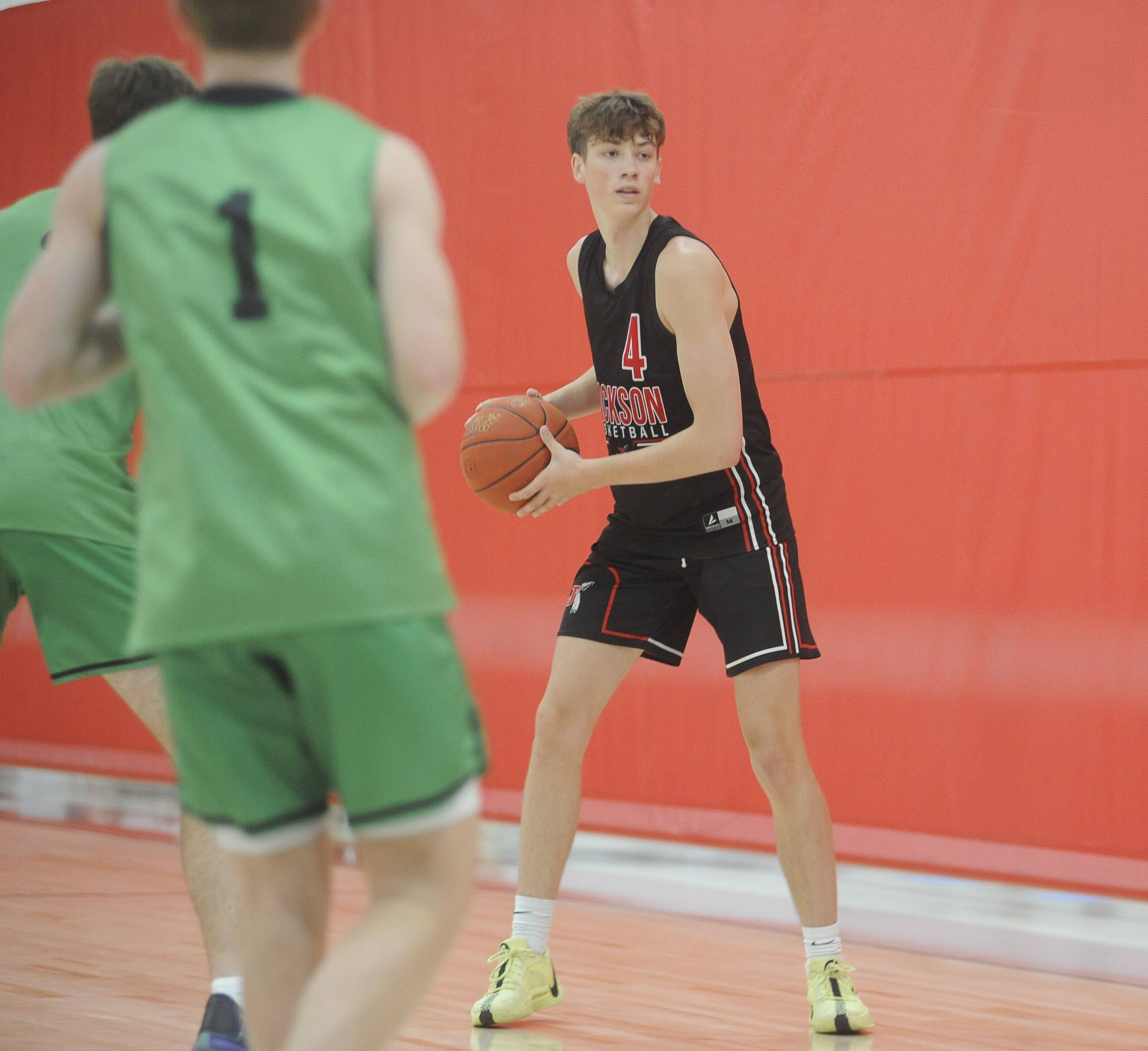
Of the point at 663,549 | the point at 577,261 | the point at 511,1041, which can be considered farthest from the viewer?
the point at 577,261

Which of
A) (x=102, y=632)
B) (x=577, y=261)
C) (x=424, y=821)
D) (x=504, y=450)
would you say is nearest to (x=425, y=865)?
(x=424, y=821)

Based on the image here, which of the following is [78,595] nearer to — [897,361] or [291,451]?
[291,451]

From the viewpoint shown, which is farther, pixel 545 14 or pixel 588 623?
pixel 545 14

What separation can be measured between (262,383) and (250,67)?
0.32 metres

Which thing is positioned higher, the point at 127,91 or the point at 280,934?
the point at 127,91

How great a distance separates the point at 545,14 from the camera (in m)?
4.61

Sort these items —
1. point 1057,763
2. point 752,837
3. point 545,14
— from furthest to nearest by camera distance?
point 545,14 → point 752,837 → point 1057,763

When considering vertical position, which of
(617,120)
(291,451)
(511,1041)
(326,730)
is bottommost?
(511,1041)

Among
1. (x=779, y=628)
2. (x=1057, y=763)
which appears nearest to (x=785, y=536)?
(x=779, y=628)

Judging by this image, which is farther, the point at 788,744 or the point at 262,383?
the point at 788,744

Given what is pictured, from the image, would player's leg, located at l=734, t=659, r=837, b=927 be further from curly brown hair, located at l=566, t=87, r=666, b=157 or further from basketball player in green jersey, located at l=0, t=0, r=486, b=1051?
basketball player in green jersey, located at l=0, t=0, r=486, b=1051

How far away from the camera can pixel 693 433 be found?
2.64 meters

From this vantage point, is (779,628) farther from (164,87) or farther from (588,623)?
(164,87)

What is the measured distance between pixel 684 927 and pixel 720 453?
154cm
